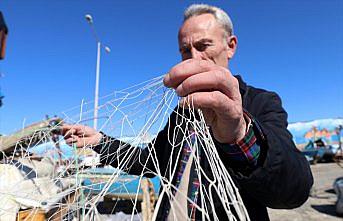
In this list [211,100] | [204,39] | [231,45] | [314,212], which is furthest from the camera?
[314,212]

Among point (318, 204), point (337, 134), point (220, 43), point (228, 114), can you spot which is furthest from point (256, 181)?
point (337, 134)

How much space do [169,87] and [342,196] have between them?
4100 millimetres

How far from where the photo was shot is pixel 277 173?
511 millimetres

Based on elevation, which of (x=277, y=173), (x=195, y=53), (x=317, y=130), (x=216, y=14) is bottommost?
(x=277, y=173)

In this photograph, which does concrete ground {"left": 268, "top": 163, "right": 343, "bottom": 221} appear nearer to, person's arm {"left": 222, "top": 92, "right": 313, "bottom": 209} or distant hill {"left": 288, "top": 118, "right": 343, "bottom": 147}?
person's arm {"left": 222, "top": 92, "right": 313, "bottom": 209}

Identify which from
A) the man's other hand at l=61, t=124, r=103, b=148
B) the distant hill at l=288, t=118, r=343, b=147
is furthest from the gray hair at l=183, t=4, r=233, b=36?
the distant hill at l=288, t=118, r=343, b=147

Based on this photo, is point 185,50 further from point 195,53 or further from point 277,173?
point 277,173

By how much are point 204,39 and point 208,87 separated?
1.49 ft

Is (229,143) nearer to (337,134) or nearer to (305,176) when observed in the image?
(305,176)

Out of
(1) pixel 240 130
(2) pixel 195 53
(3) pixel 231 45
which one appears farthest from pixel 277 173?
(3) pixel 231 45

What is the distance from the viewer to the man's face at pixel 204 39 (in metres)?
0.83

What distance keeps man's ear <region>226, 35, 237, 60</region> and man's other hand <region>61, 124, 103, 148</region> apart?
558 mm

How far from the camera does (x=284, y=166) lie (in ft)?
1.69

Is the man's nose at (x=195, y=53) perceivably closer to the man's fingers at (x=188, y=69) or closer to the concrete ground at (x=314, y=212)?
the man's fingers at (x=188, y=69)
